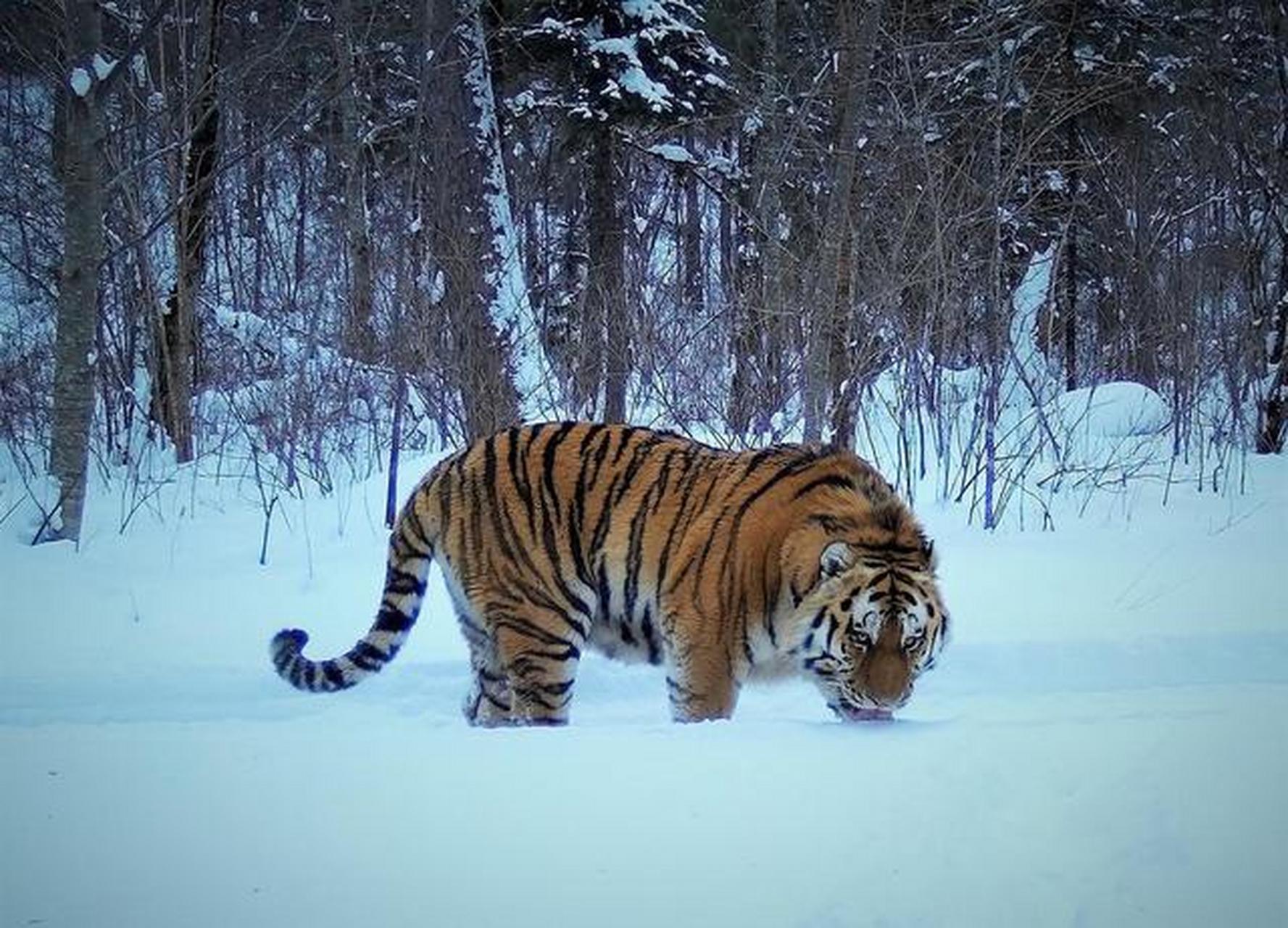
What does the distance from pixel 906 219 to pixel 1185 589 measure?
3.16m

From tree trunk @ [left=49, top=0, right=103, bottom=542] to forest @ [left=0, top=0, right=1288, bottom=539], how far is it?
0.08 feet

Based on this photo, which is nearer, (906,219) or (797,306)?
(906,219)

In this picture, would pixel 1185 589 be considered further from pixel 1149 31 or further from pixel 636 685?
pixel 1149 31

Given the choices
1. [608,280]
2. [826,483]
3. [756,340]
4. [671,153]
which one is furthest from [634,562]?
[671,153]

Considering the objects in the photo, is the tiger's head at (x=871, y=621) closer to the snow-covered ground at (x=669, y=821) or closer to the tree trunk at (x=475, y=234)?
the snow-covered ground at (x=669, y=821)

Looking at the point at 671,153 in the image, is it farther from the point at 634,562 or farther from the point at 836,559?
the point at 836,559

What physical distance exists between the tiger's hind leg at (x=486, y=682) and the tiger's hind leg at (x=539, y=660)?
14 centimetres

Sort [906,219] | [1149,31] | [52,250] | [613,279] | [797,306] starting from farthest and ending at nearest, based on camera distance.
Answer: [1149,31], [613,279], [52,250], [797,306], [906,219]

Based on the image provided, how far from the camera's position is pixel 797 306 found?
8.68 meters

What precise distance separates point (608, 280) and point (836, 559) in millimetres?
10615

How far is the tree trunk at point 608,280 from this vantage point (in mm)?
9617

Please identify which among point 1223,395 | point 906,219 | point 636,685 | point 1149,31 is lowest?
point 636,685

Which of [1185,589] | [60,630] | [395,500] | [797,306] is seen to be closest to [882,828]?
[1185,589]

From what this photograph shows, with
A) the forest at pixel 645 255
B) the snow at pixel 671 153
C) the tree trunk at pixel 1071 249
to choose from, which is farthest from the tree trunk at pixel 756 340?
the tree trunk at pixel 1071 249
